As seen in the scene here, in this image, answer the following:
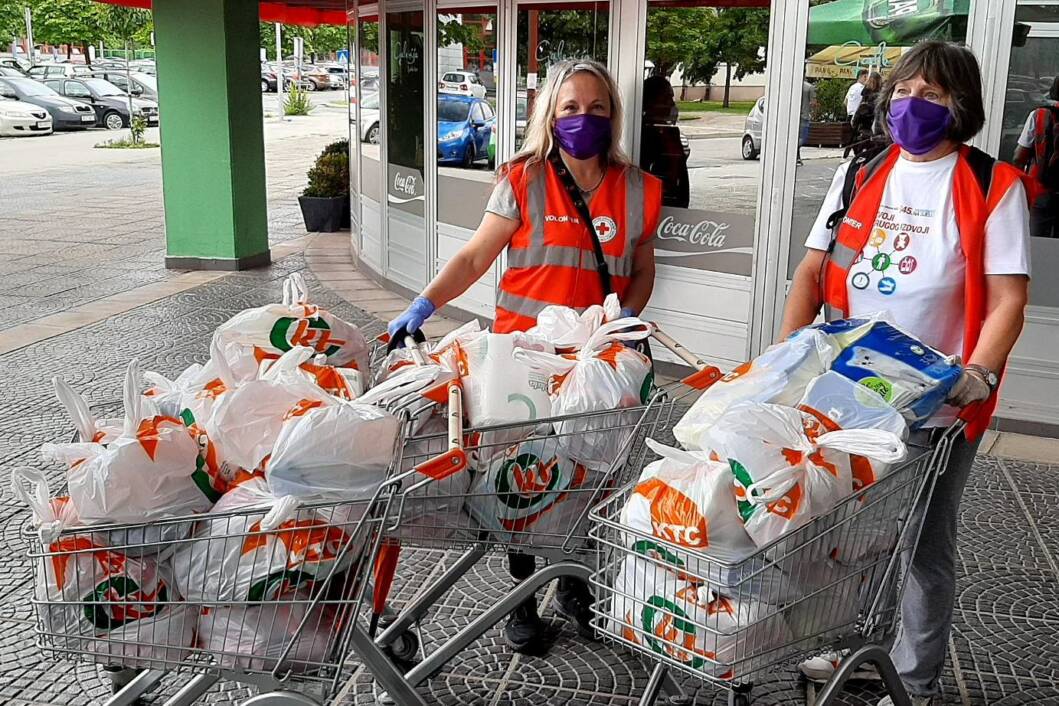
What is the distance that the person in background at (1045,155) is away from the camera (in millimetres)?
5262

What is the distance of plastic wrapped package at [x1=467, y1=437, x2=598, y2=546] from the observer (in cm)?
263

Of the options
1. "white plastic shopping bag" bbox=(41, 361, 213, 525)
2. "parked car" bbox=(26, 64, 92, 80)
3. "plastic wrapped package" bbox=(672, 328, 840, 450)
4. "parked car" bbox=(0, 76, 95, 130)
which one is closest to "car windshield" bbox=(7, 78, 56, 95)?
"parked car" bbox=(0, 76, 95, 130)

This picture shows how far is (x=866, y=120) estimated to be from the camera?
5648mm

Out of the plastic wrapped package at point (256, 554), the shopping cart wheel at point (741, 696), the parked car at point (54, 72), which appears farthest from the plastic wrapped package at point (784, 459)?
the parked car at point (54, 72)

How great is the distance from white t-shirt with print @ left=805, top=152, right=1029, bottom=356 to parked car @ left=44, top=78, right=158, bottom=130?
91.3ft

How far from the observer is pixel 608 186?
3721mm

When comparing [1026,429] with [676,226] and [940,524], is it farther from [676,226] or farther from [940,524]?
[940,524]

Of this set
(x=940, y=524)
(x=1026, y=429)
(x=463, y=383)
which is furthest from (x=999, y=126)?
(x=463, y=383)

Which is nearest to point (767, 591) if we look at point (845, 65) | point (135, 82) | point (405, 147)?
point (845, 65)

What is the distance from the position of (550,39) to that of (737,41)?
139 centimetres

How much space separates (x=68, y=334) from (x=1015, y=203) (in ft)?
21.9

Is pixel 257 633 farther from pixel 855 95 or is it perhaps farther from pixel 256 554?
pixel 855 95

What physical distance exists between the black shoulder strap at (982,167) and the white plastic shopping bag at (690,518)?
3.86 ft

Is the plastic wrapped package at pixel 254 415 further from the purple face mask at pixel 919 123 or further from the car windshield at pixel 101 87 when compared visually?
the car windshield at pixel 101 87
